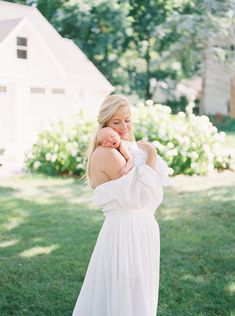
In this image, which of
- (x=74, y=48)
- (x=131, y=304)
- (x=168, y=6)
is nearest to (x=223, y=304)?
(x=131, y=304)

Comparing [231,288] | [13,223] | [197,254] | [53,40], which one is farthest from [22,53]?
[231,288]

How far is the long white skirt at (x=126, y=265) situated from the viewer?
9.86 ft

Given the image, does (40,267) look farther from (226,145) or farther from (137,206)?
(226,145)

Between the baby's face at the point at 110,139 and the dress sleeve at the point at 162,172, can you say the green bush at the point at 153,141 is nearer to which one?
the dress sleeve at the point at 162,172

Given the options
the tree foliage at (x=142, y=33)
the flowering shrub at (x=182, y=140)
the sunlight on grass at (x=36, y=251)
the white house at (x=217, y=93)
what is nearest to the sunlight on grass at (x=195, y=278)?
the sunlight on grass at (x=36, y=251)

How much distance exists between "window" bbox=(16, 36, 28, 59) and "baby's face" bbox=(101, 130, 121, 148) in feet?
48.3

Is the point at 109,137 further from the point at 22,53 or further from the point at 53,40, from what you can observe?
the point at 53,40

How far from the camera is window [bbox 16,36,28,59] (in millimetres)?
16859

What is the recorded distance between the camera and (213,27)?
61.6ft

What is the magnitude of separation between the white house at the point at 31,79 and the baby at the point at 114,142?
10.4 m

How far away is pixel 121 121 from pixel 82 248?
3038 mm

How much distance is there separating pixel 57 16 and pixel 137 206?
20.9 m

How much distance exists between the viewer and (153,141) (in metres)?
10.5

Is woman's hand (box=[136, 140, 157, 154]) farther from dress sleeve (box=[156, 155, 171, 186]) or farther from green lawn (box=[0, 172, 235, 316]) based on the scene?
green lawn (box=[0, 172, 235, 316])
